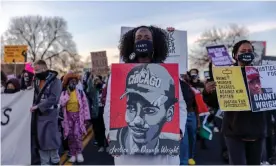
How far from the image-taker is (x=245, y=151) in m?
4.11

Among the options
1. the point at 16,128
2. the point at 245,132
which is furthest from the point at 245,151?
the point at 16,128

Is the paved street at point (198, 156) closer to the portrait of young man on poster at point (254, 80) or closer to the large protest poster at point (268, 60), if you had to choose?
the large protest poster at point (268, 60)

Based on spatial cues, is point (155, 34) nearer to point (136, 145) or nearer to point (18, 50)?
point (136, 145)

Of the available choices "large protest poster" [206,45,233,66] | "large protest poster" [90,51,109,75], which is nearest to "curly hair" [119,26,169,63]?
"large protest poster" [206,45,233,66]

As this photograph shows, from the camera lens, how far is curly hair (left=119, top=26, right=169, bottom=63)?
3506mm

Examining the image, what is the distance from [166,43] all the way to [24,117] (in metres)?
2.98

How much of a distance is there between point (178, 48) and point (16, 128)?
2.58m

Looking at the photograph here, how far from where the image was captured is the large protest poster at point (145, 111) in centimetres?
312

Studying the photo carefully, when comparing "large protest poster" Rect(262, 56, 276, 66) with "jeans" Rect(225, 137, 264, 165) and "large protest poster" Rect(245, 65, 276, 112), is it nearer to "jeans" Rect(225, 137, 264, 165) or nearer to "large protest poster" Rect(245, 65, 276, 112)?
"large protest poster" Rect(245, 65, 276, 112)

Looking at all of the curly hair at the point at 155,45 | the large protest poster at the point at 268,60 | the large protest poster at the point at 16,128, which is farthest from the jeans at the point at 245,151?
the large protest poster at the point at 16,128

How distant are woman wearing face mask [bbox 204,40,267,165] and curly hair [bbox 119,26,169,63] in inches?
31.4

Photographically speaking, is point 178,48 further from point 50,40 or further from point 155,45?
point 50,40

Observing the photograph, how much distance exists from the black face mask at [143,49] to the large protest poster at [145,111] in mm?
213

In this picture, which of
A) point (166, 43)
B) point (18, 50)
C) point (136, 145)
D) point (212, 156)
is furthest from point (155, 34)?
point (18, 50)
